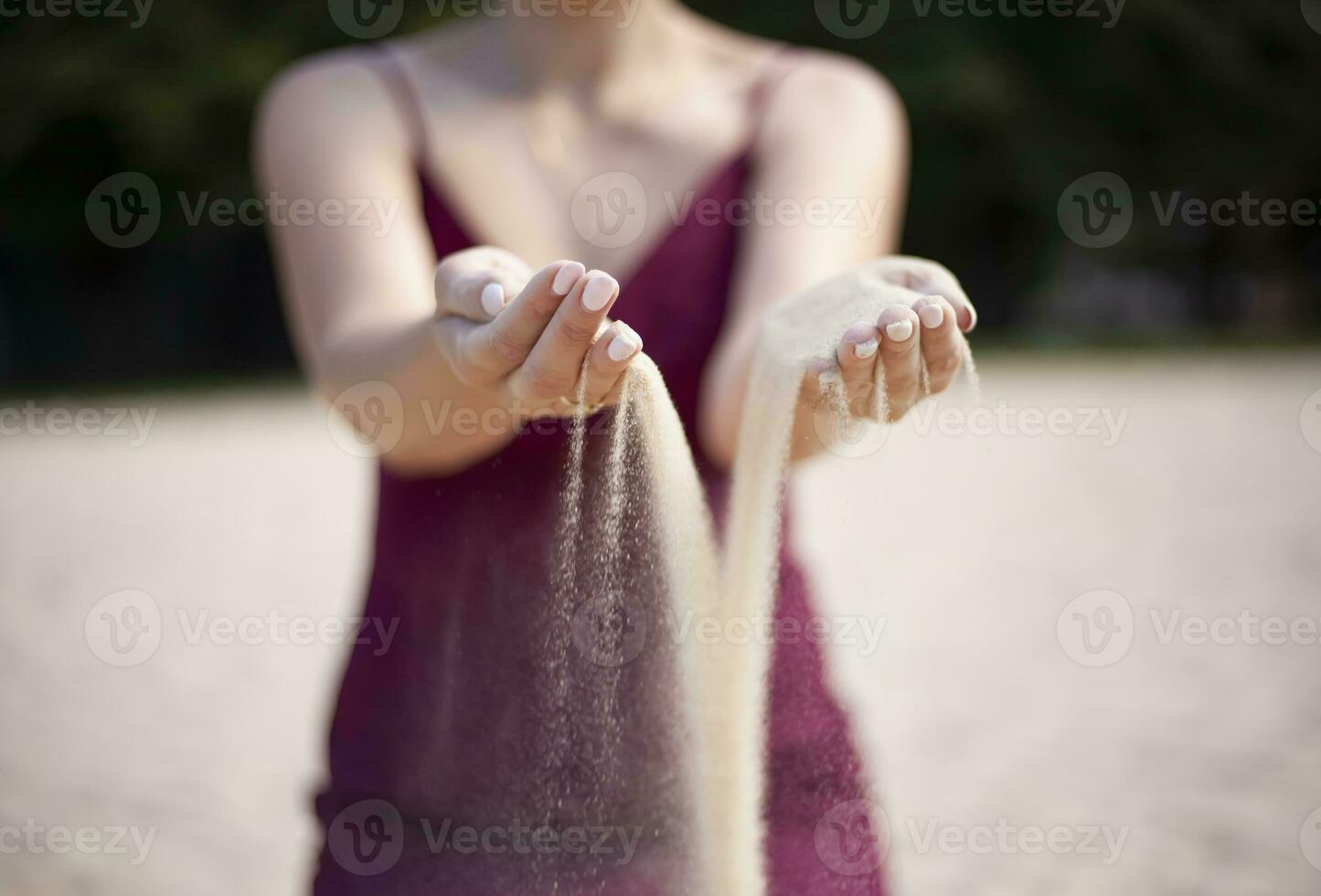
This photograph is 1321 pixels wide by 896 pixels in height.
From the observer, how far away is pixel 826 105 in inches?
107

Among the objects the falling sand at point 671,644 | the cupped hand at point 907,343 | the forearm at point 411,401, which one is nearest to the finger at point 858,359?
the cupped hand at point 907,343

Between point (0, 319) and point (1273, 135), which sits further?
point (1273, 135)

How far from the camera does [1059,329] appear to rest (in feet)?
96.4

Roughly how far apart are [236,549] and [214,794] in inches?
191

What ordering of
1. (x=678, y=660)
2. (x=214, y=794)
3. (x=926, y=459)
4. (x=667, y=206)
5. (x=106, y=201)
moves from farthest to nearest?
1. (x=106, y=201)
2. (x=926, y=459)
3. (x=214, y=794)
4. (x=667, y=206)
5. (x=678, y=660)

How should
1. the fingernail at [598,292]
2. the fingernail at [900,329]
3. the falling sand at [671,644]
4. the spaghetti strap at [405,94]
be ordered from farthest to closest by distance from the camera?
the spaghetti strap at [405,94] < the falling sand at [671,644] < the fingernail at [900,329] < the fingernail at [598,292]

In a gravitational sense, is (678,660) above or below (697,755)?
above

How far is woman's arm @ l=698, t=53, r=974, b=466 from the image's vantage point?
97.5 inches

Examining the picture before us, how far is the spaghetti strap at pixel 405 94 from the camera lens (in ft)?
8.55

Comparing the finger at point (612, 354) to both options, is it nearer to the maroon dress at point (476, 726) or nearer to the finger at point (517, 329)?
the finger at point (517, 329)

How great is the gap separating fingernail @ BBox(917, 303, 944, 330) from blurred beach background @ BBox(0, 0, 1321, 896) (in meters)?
0.20

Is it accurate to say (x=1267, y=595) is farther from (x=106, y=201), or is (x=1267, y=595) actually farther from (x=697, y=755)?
(x=106, y=201)

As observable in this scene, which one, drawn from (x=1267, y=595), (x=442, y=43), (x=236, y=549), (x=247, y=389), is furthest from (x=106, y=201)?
(x=442, y=43)

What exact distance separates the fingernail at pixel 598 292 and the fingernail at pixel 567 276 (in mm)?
28
